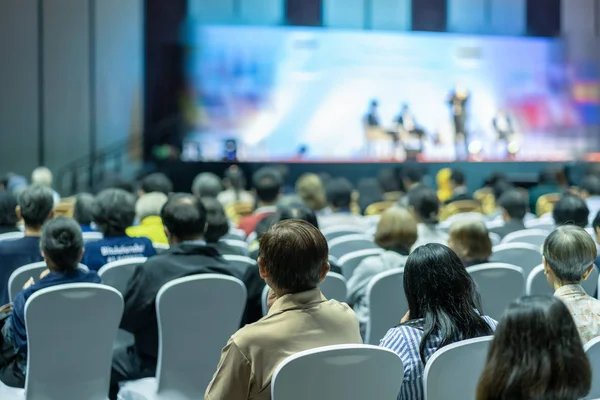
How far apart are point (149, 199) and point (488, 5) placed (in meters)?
11.9

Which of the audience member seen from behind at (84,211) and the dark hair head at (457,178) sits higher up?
the dark hair head at (457,178)

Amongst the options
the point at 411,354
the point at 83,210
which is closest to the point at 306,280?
the point at 411,354

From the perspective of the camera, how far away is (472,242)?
13.1 feet

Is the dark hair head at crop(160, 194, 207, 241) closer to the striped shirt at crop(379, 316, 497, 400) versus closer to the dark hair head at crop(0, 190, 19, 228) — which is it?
the dark hair head at crop(0, 190, 19, 228)

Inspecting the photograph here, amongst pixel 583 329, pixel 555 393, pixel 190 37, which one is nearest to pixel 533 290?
pixel 583 329

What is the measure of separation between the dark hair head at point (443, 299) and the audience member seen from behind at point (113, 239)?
2259 mm

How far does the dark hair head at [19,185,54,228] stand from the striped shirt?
2.64 metres

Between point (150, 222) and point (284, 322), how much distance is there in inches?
126

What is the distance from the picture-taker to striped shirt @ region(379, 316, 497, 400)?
2.35m

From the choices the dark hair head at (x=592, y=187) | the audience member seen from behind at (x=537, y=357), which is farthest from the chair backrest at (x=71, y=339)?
the dark hair head at (x=592, y=187)

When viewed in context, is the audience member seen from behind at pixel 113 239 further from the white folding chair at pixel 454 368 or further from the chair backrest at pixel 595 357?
the chair backrest at pixel 595 357

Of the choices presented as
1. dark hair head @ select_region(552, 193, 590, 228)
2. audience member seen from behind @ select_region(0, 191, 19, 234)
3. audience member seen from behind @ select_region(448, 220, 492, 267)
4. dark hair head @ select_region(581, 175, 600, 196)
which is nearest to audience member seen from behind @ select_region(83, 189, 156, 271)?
audience member seen from behind @ select_region(0, 191, 19, 234)

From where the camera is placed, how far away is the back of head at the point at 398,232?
13.9 ft

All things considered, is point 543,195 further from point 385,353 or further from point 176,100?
point 176,100
